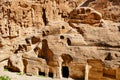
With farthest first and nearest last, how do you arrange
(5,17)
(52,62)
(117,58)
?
(5,17)
(52,62)
(117,58)

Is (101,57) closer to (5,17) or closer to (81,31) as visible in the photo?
(81,31)

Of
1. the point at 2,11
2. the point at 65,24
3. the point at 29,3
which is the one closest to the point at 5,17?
the point at 2,11

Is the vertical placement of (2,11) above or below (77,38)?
above

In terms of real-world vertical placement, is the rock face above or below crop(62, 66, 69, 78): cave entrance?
above

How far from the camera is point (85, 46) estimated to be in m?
23.7

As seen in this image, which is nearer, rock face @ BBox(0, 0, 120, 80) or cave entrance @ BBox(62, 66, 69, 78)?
rock face @ BBox(0, 0, 120, 80)

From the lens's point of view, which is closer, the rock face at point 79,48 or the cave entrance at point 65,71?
the rock face at point 79,48

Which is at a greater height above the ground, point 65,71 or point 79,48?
point 79,48

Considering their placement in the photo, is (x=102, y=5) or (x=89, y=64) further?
(x=102, y=5)

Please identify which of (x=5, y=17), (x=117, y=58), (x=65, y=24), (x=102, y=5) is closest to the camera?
(x=117, y=58)

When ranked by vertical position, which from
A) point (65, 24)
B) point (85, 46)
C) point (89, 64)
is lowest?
point (89, 64)

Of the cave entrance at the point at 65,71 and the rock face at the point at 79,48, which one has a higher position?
the rock face at the point at 79,48

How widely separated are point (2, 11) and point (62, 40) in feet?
55.8

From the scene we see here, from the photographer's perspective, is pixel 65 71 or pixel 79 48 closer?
pixel 79 48
